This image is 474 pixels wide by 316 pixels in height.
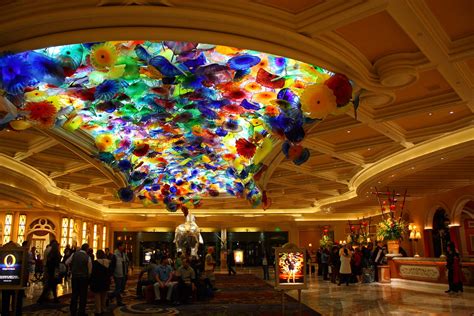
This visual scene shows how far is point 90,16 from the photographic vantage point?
4.52m

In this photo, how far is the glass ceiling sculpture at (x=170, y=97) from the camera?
18.3 feet

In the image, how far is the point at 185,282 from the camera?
32.3ft

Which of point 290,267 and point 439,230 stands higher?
point 439,230

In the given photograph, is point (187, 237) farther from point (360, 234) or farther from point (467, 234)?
point (467, 234)

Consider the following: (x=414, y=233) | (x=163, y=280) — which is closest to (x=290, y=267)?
(x=163, y=280)

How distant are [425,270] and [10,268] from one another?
36.6ft

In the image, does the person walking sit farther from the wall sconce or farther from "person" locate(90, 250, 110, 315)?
"person" locate(90, 250, 110, 315)

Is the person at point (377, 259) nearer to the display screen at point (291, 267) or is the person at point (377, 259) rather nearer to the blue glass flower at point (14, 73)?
the display screen at point (291, 267)

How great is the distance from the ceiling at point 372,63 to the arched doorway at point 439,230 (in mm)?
5593

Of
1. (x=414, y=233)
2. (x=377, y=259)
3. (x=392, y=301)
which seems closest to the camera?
(x=392, y=301)

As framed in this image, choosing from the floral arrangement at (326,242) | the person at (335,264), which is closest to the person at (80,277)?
the person at (335,264)

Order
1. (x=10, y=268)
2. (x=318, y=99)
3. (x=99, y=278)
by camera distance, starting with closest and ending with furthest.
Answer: (x=318, y=99), (x=10, y=268), (x=99, y=278)

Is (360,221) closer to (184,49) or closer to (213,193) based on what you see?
(213,193)

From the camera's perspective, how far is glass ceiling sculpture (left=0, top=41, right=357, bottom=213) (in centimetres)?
559
